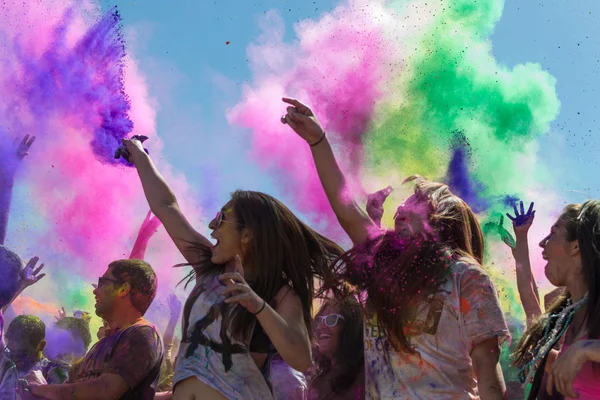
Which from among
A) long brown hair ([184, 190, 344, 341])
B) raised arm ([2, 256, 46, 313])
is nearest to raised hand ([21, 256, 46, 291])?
raised arm ([2, 256, 46, 313])

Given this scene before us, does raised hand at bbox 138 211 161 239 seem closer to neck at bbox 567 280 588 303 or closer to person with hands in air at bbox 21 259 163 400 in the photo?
person with hands in air at bbox 21 259 163 400

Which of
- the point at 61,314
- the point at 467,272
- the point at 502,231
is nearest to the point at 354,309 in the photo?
the point at 467,272

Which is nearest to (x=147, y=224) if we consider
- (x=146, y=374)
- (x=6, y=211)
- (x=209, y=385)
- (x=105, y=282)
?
(x=6, y=211)

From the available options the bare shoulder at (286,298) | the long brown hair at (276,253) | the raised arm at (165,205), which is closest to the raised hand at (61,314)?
the raised arm at (165,205)

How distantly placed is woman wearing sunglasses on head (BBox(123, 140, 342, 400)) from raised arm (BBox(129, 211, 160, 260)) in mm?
2618

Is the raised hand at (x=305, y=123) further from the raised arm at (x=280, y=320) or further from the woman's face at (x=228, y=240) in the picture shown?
the raised arm at (x=280, y=320)

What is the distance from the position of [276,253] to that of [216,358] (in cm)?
55

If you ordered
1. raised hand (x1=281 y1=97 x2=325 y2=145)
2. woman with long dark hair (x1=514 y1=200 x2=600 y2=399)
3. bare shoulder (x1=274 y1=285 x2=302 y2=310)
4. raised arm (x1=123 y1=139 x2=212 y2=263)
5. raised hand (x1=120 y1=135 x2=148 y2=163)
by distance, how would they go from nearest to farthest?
woman with long dark hair (x1=514 y1=200 x2=600 y2=399) < bare shoulder (x1=274 y1=285 x2=302 y2=310) < raised hand (x1=281 y1=97 x2=325 y2=145) < raised arm (x1=123 y1=139 x2=212 y2=263) < raised hand (x1=120 y1=135 x2=148 y2=163)

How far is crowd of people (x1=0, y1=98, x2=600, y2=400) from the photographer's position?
297 cm

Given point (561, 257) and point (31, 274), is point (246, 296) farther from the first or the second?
point (31, 274)

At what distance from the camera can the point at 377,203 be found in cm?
389

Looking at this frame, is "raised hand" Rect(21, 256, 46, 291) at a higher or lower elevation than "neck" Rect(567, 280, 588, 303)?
higher

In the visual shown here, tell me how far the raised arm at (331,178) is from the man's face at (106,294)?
1.54m

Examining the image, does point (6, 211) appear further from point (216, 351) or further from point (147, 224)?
point (216, 351)
